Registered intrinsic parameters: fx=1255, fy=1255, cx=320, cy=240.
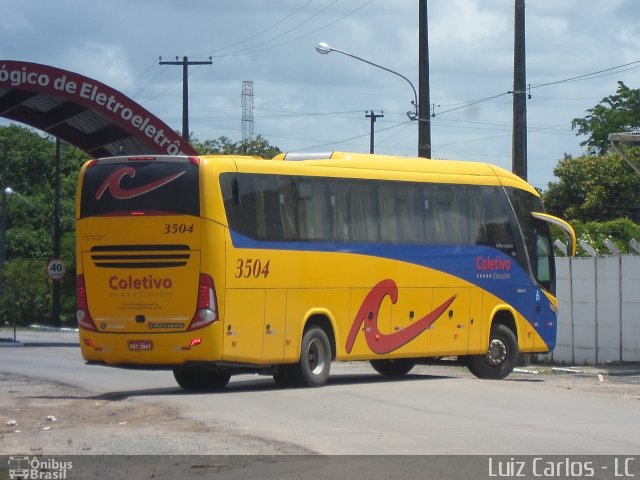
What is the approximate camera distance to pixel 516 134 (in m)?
28.5

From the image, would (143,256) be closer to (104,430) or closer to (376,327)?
(376,327)

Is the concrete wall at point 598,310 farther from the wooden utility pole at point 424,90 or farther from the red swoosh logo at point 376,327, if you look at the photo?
the red swoosh logo at point 376,327

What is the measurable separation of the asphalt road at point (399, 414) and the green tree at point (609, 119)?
52.1 meters

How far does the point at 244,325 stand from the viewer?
1883 centimetres

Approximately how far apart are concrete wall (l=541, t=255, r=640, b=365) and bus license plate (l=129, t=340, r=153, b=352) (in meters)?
12.2

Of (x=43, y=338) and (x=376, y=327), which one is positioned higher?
(x=376, y=327)

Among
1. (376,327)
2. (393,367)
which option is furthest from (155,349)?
(393,367)

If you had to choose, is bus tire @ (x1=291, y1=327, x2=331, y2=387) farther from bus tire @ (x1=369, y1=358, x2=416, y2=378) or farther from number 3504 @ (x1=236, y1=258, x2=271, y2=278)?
bus tire @ (x1=369, y1=358, x2=416, y2=378)

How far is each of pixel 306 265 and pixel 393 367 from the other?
4.91m

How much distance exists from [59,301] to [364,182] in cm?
3919

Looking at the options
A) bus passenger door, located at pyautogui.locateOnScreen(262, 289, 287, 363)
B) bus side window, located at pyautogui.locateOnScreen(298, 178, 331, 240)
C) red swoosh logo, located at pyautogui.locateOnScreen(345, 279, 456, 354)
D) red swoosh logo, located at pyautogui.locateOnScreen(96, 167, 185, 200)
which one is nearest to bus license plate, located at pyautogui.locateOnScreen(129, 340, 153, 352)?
bus passenger door, located at pyautogui.locateOnScreen(262, 289, 287, 363)

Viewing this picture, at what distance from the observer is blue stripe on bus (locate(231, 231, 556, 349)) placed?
819 inches

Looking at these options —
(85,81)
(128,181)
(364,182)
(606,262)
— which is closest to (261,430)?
(128,181)

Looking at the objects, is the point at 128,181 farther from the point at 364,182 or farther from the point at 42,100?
the point at 42,100
